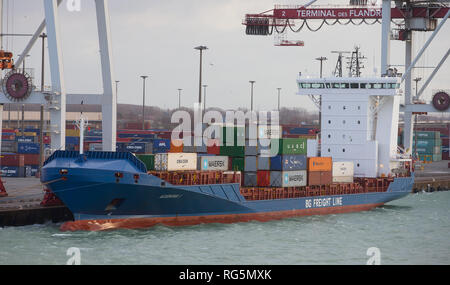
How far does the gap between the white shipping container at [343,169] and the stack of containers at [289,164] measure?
367 cm

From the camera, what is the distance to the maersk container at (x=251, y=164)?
37219mm

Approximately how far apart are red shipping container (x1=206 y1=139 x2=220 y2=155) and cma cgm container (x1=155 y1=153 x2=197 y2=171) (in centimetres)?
275

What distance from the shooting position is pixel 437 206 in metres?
47.0

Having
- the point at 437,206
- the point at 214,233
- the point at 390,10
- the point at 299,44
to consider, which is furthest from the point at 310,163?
the point at 390,10

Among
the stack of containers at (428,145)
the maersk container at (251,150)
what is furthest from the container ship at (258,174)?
the stack of containers at (428,145)

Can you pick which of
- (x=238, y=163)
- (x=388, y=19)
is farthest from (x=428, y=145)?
(x=238, y=163)

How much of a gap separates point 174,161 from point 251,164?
4.84 meters

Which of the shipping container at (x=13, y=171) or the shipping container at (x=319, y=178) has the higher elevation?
the shipping container at (x=319, y=178)

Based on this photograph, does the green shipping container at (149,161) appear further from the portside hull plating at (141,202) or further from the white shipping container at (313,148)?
the white shipping container at (313,148)

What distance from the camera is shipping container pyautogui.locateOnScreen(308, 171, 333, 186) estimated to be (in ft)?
130

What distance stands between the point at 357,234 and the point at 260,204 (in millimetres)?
5369
